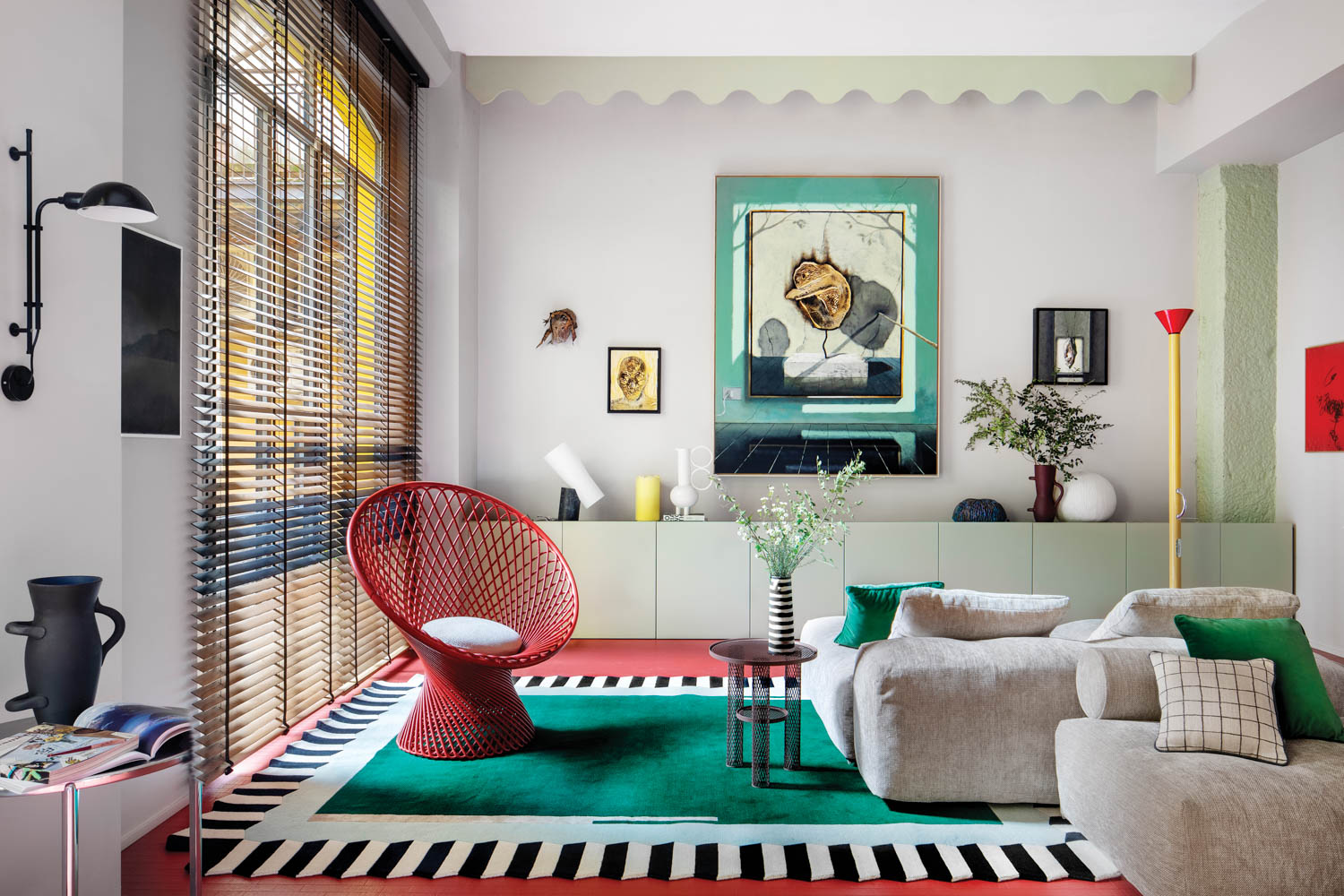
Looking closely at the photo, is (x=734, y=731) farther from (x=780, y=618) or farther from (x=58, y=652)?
(x=58, y=652)

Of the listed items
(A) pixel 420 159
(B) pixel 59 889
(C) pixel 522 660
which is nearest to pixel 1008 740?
(C) pixel 522 660

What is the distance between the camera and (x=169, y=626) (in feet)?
8.91

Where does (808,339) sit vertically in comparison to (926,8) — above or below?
below

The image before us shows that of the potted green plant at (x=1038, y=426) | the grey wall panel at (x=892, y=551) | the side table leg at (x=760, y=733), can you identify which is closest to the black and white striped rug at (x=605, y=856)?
the side table leg at (x=760, y=733)

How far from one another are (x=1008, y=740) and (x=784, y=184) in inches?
151

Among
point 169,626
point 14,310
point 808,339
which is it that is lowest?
point 169,626

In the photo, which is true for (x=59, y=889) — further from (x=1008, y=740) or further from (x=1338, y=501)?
(x=1338, y=501)

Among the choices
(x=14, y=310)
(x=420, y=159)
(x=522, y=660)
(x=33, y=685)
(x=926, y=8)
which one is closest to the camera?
(x=33, y=685)

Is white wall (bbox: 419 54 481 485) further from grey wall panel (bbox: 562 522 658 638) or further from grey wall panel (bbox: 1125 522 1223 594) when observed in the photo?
grey wall panel (bbox: 1125 522 1223 594)

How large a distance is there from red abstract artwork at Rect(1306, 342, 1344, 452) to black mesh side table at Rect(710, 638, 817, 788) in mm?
3628

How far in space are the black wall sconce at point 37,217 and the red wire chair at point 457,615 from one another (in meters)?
1.32

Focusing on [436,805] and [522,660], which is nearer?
[436,805]

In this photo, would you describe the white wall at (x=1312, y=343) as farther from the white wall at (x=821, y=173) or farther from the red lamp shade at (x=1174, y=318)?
the red lamp shade at (x=1174, y=318)

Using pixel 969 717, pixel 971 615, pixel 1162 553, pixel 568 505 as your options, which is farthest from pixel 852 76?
pixel 969 717
